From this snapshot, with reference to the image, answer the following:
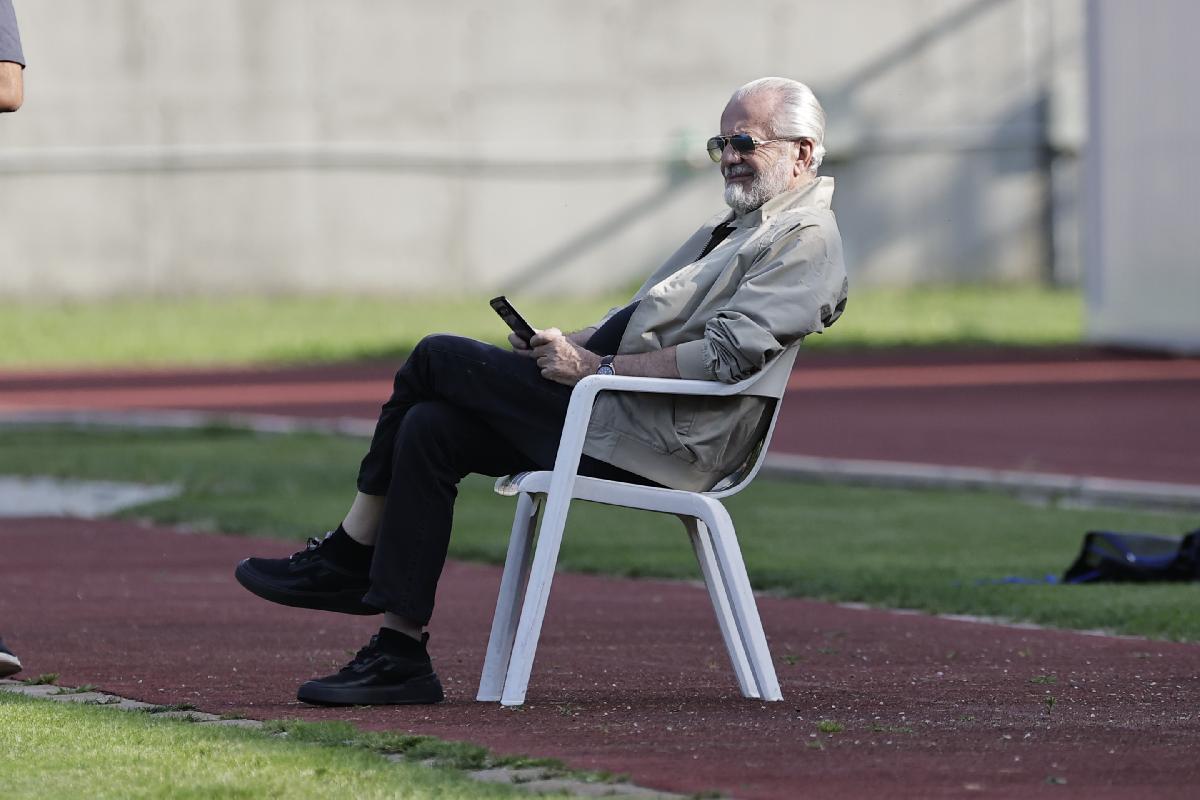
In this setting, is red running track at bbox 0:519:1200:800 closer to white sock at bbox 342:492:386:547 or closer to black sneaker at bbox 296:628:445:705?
black sneaker at bbox 296:628:445:705

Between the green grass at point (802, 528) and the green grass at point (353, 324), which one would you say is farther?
the green grass at point (353, 324)

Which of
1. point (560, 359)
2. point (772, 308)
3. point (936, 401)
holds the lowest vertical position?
point (936, 401)

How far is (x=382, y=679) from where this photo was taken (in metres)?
5.26

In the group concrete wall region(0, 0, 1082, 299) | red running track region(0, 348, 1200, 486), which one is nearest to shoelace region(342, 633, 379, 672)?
red running track region(0, 348, 1200, 486)

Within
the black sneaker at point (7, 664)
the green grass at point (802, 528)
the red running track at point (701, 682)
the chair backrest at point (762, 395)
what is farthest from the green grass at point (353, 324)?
the chair backrest at point (762, 395)

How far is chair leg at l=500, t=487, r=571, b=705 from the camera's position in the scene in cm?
523

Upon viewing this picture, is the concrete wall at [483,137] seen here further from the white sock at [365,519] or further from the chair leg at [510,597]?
the white sock at [365,519]

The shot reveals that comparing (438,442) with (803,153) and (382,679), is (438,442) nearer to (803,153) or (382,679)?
(382,679)

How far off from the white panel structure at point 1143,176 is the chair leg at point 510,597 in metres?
17.5

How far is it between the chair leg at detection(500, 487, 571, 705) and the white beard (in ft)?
2.91

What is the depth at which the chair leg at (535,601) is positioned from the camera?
5230mm

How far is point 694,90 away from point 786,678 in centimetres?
2676

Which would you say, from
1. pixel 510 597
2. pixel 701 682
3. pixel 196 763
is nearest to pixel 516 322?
pixel 510 597

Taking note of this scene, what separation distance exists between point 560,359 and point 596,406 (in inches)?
5.8
